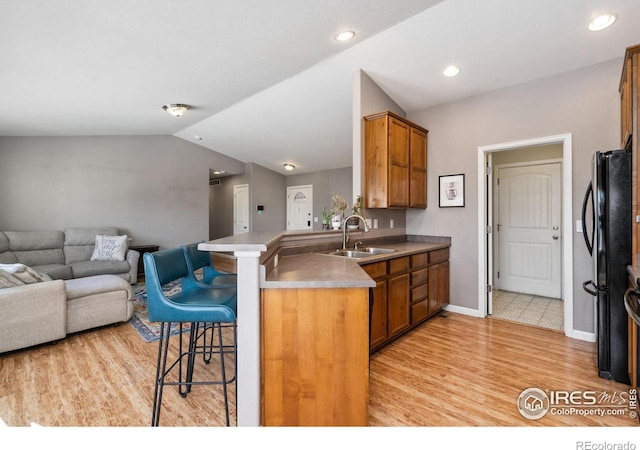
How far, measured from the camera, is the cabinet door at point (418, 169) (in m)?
3.77

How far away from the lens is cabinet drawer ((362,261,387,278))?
251cm

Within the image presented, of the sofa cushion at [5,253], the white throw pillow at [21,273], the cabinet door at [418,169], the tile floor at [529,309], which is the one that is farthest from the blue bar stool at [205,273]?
the sofa cushion at [5,253]

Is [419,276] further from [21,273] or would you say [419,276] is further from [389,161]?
[21,273]

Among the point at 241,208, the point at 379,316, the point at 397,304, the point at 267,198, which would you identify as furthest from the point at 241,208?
the point at 379,316

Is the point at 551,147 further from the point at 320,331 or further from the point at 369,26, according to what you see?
the point at 320,331

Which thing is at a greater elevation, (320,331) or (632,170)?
(632,170)

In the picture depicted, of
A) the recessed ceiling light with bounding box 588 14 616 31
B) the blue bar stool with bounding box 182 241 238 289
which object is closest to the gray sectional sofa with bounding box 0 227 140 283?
the blue bar stool with bounding box 182 241 238 289

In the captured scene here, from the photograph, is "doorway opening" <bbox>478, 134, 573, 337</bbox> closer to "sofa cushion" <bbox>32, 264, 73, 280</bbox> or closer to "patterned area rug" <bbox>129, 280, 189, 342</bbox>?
"patterned area rug" <bbox>129, 280, 189, 342</bbox>

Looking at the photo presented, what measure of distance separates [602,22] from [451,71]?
1.16 metres

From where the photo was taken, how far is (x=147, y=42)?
8.89 feet

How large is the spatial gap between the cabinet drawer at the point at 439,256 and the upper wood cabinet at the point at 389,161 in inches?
24.6

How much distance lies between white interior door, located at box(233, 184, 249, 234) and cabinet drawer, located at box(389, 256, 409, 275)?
5.61m
